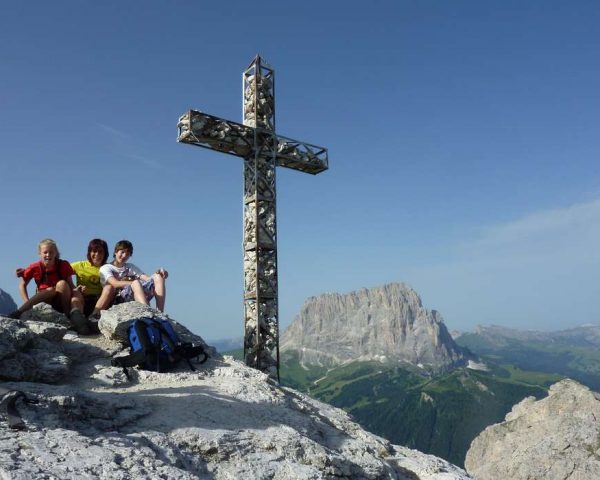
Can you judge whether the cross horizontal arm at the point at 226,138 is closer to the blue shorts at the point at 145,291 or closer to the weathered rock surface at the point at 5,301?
the blue shorts at the point at 145,291

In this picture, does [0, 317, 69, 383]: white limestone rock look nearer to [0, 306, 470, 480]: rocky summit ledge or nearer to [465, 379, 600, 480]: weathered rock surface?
[0, 306, 470, 480]: rocky summit ledge

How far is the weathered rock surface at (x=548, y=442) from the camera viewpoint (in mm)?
11375

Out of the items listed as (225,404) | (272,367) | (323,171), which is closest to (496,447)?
(272,367)

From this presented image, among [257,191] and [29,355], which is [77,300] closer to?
[29,355]

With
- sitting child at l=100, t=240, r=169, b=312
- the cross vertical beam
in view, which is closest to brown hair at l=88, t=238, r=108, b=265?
sitting child at l=100, t=240, r=169, b=312

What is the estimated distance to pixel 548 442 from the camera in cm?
1240

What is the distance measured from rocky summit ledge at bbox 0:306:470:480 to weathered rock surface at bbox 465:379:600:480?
6.28m

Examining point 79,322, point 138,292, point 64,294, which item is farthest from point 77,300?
point 138,292

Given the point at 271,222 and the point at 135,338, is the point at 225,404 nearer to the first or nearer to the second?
the point at 135,338

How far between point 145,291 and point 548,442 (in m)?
11.1

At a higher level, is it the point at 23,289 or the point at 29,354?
the point at 23,289

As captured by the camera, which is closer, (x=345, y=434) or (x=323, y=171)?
(x=345, y=434)

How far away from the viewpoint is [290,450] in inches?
203

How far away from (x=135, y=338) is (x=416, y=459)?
4648 millimetres
